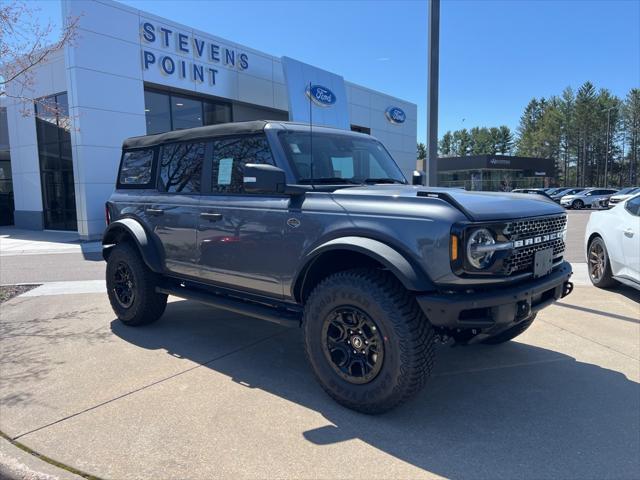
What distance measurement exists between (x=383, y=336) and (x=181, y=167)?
286cm

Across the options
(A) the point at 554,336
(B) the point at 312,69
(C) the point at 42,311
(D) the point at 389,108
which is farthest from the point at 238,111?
(A) the point at 554,336

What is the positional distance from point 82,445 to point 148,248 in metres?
2.29

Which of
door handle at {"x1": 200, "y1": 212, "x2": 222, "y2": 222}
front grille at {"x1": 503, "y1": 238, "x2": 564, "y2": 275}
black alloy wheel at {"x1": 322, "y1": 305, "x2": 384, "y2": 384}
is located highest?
door handle at {"x1": 200, "y1": 212, "x2": 222, "y2": 222}

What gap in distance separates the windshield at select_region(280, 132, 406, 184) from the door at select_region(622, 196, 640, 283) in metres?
3.33

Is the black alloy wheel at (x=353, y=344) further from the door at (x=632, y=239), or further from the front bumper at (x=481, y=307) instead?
the door at (x=632, y=239)

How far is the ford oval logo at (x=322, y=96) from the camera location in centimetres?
1945

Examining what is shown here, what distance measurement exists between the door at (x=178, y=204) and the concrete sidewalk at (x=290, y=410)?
91cm

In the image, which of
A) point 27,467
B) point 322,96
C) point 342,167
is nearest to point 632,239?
point 342,167

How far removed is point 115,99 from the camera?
14461mm

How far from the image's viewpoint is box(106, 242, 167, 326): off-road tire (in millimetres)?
4980

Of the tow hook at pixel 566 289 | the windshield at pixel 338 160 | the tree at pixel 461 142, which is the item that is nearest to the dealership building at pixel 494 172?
the windshield at pixel 338 160

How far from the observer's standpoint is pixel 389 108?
27.2 metres

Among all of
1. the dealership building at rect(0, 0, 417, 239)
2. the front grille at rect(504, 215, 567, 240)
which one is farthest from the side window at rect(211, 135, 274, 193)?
the dealership building at rect(0, 0, 417, 239)

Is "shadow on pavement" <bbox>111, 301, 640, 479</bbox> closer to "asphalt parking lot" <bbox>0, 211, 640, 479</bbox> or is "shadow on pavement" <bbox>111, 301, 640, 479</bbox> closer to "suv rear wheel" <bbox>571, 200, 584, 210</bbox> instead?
"asphalt parking lot" <bbox>0, 211, 640, 479</bbox>
